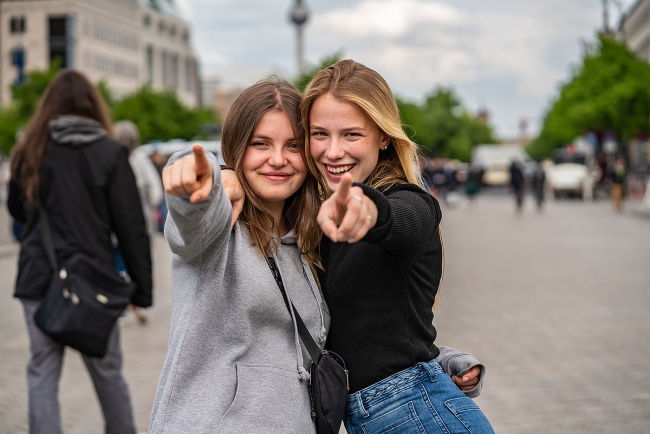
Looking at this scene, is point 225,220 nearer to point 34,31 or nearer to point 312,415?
point 312,415

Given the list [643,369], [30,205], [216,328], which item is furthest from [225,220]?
[643,369]

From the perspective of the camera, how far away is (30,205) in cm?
489

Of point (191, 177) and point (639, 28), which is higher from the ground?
point (639, 28)

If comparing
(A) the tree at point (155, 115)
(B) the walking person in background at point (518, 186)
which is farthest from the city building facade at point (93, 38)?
(B) the walking person in background at point (518, 186)

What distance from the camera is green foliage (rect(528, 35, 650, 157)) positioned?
48.0 m

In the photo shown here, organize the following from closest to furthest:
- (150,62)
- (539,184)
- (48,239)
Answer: (48,239) → (539,184) → (150,62)

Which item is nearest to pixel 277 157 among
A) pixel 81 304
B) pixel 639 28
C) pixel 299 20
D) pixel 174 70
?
pixel 81 304

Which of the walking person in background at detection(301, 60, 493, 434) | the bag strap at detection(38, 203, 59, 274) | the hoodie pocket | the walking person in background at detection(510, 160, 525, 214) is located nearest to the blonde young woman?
the hoodie pocket

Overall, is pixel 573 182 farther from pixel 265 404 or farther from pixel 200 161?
pixel 200 161

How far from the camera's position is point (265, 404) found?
257 centimetres

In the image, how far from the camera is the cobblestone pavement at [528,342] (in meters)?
6.30

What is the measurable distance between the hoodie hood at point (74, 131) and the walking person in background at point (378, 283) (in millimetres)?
2379

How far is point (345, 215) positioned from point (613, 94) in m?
48.2

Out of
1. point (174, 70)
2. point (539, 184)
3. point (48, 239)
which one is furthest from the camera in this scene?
point (174, 70)
